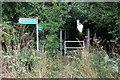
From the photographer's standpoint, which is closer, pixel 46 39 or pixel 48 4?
pixel 46 39

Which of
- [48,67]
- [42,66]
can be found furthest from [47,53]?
[42,66]

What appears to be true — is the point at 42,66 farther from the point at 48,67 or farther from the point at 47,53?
the point at 47,53

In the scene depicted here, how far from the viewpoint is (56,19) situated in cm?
447

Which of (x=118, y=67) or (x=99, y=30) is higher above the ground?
(x=99, y=30)

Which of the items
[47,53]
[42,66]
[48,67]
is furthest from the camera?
[47,53]

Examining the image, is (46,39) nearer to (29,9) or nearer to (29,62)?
(29,9)

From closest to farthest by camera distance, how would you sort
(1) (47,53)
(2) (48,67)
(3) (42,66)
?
1. (3) (42,66)
2. (2) (48,67)
3. (1) (47,53)

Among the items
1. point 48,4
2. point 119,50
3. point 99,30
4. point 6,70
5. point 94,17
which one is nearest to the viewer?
point 6,70

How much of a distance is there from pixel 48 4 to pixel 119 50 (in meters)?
3.35

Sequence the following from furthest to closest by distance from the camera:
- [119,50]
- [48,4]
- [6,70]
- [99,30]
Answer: [99,30]
[48,4]
[119,50]
[6,70]

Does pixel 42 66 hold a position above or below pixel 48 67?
above

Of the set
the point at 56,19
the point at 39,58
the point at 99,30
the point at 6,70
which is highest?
the point at 56,19

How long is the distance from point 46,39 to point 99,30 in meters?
2.59

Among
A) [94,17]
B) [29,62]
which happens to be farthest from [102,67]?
[94,17]
